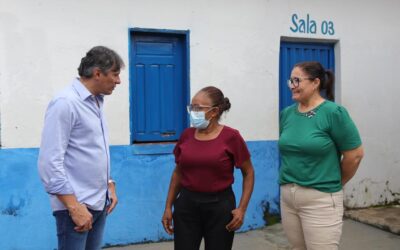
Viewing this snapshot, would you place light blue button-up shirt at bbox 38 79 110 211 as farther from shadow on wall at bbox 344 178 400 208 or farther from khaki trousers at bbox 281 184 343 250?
shadow on wall at bbox 344 178 400 208

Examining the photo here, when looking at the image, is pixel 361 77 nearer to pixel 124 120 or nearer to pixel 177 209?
pixel 124 120

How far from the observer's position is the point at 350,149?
2.99 m

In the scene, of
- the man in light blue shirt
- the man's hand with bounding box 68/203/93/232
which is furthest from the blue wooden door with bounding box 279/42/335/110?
the man's hand with bounding box 68/203/93/232

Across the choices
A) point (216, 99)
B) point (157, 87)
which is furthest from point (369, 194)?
point (216, 99)

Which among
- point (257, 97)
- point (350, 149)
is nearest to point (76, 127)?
point (350, 149)

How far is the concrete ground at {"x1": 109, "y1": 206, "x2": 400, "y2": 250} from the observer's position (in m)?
4.97

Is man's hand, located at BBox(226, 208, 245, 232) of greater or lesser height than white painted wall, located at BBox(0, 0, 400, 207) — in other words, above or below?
below

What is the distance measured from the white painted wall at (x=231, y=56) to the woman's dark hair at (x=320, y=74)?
6.91 feet

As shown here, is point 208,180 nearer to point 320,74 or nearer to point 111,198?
point 111,198

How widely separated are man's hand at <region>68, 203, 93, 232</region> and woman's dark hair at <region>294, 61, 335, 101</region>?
1.60m

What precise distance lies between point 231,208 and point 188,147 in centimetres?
47

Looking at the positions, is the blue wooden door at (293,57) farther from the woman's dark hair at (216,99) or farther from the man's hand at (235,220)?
the man's hand at (235,220)

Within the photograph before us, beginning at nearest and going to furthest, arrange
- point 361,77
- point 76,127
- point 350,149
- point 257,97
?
point 76,127 → point 350,149 → point 257,97 → point 361,77

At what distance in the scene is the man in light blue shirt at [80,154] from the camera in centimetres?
238
